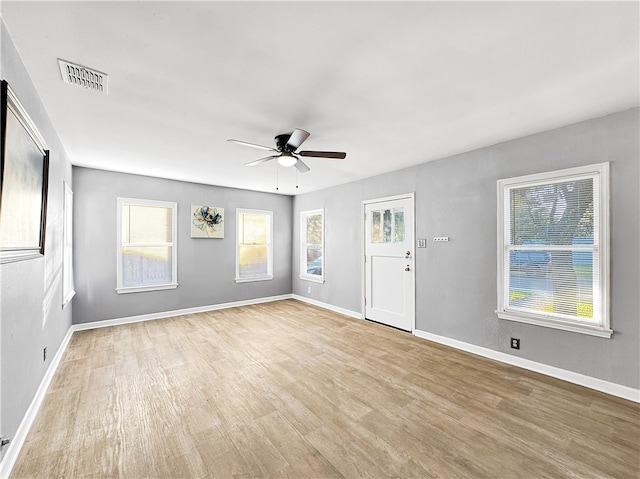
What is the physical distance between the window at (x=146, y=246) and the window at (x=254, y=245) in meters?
1.28

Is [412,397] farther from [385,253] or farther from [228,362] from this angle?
[385,253]

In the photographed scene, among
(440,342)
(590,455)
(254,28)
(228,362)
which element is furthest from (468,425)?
(254,28)

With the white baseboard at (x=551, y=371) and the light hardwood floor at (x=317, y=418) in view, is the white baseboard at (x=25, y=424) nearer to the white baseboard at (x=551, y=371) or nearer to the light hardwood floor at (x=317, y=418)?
the light hardwood floor at (x=317, y=418)

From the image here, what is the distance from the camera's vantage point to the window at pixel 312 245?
5875mm

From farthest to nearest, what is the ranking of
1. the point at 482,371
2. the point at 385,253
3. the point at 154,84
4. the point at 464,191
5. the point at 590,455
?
the point at 385,253 < the point at 464,191 < the point at 482,371 < the point at 154,84 < the point at 590,455

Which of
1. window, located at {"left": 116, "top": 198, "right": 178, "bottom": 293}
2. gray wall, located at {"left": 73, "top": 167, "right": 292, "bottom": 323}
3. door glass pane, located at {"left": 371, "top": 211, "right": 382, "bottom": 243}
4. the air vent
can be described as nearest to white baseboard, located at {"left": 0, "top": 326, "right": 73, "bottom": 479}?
gray wall, located at {"left": 73, "top": 167, "right": 292, "bottom": 323}

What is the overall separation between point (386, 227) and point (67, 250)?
469 centimetres

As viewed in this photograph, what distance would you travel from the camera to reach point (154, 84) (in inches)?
79.2

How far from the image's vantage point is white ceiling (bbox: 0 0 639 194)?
55.2 inches

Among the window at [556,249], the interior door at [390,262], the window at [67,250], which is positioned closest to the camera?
the window at [556,249]

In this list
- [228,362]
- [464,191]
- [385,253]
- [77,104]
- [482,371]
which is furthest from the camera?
[385,253]

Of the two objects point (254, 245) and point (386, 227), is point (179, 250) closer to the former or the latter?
point (254, 245)

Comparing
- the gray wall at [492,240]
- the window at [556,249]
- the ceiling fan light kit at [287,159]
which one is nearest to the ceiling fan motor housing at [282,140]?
the ceiling fan light kit at [287,159]

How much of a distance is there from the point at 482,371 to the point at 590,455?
1131mm
